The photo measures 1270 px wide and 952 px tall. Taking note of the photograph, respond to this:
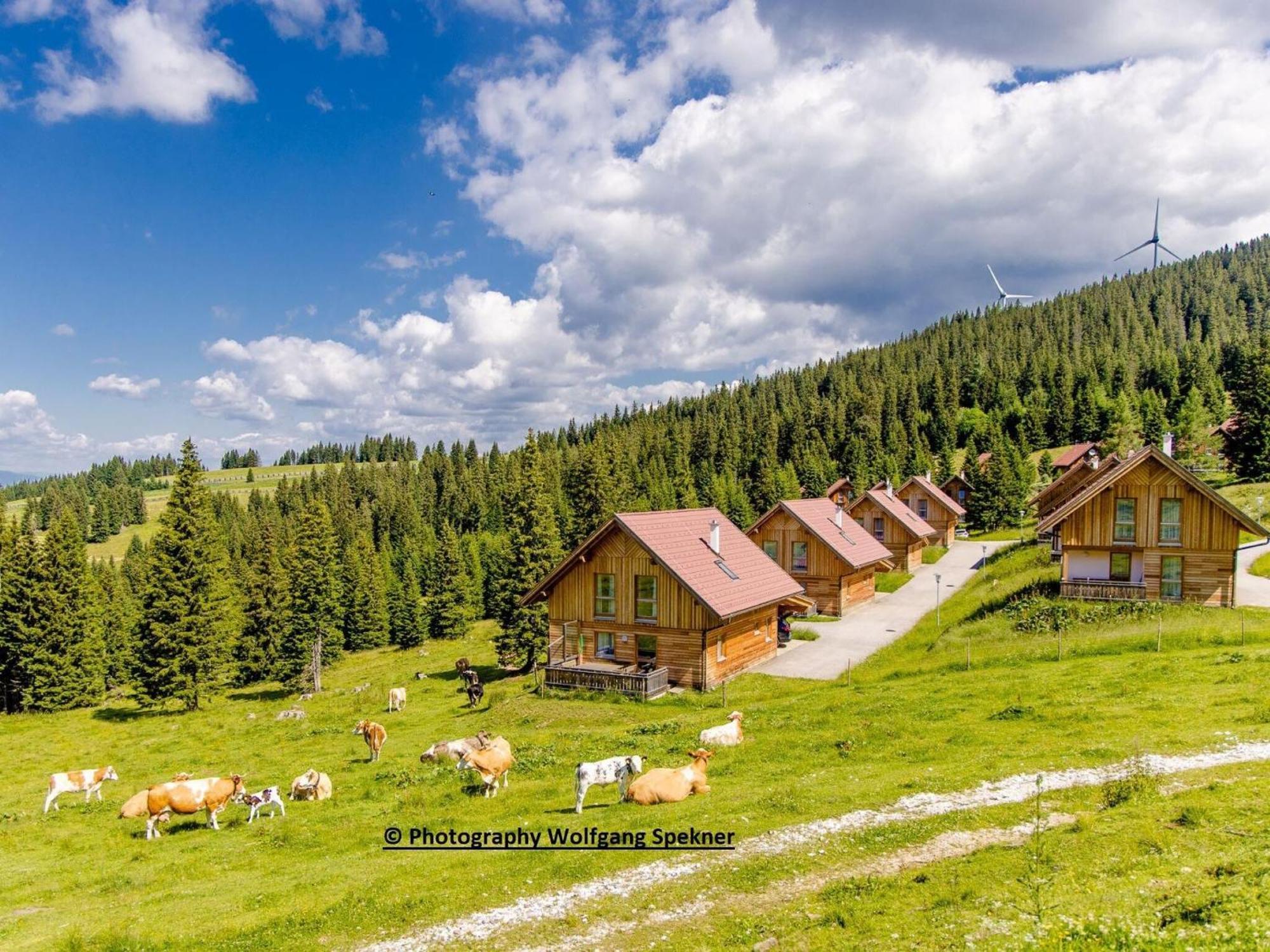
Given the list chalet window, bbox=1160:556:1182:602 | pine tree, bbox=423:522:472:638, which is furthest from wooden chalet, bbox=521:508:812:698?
pine tree, bbox=423:522:472:638

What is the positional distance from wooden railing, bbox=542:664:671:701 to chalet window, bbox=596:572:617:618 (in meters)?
3.05

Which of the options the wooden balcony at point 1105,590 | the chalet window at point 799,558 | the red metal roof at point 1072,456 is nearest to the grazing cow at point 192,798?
the wooden balcony at point 1105,590

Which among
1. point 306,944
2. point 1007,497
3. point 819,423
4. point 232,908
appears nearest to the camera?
point 306,944

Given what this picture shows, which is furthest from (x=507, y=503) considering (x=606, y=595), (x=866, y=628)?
(x=606, y=595)

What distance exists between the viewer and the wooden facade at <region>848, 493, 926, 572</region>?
72562 mm

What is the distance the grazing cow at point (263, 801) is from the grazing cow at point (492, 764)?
5373 mm

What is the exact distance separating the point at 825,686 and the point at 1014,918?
2371 cm

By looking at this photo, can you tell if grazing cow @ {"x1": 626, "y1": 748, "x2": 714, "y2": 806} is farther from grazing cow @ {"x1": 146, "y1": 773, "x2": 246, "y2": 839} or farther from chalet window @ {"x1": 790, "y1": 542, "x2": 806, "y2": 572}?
chalet window @ {"x1": 790, "y1": 542, "x2": 806, "y2": 572}

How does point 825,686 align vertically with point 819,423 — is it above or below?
below

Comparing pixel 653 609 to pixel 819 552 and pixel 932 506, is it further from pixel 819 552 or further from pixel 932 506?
pixel 932 506

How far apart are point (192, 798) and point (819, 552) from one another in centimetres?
4388

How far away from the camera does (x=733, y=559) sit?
41594 millimetres

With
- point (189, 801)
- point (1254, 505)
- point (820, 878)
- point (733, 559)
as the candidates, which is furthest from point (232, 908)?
point (1254, 505)

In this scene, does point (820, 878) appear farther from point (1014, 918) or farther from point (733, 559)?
point (733, 559)
